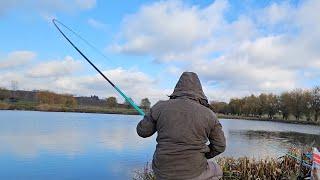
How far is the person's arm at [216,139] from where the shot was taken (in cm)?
411

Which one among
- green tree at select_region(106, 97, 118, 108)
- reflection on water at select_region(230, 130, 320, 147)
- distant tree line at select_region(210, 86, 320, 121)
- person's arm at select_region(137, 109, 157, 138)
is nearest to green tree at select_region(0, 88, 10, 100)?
green tree at select_region(106, 97, 118, 108)

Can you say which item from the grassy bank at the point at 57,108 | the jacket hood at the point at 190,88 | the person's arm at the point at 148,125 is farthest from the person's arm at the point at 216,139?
the grassy bank at the point at 57,108

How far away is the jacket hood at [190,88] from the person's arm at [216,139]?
11.1 inches

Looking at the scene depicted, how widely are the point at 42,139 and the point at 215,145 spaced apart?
74.8ft

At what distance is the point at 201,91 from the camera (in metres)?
4.25

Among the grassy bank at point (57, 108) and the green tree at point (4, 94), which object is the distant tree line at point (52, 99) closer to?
the green tree at point (4, 94)

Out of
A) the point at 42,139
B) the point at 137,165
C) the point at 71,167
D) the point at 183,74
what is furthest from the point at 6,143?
the point at 183,74

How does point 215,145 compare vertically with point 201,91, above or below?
below

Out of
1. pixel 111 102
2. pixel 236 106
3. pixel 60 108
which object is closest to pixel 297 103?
pixel 236 106

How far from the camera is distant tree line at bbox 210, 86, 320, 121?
81.4m

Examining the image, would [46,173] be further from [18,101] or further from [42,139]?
[18,101]

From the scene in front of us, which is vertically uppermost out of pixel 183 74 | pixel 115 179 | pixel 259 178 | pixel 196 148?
pixel 183 74

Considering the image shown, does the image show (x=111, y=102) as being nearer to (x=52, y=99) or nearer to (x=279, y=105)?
(x=52, y=99)

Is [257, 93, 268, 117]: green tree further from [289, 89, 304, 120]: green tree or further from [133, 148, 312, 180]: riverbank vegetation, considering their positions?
[133, 148, 312, 180]: riverbank vegetation
